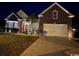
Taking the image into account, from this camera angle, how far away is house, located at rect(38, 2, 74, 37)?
4.64 m

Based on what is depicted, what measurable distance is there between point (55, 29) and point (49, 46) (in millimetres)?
320

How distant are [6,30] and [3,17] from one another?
7.8 inches

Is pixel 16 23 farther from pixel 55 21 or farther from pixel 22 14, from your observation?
pixel 55 21

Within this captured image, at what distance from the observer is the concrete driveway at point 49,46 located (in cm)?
456

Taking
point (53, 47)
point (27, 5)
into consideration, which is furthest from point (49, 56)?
point (27, 5)

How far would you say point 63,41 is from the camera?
15.2 ft


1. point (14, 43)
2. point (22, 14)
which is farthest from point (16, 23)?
point (14, 43)

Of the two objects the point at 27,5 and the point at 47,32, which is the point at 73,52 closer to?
the point at 47,32

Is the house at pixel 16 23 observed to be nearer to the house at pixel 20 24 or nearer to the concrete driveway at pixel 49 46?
the house at pixel 20 24

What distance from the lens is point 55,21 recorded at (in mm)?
4727

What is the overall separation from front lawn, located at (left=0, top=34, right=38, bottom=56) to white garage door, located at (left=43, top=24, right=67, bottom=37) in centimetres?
21

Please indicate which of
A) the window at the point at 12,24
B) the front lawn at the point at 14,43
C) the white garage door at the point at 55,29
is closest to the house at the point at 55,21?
the white garage door at the point at 55,29

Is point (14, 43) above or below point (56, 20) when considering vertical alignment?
below

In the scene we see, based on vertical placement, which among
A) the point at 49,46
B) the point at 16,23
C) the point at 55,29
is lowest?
the point at 49,46
